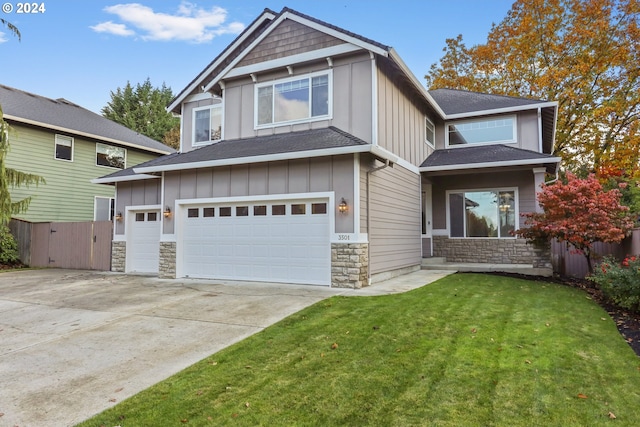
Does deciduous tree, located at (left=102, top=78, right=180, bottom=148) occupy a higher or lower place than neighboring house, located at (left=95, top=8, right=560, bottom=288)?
higher

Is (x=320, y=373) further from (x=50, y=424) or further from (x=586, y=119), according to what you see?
(x=586, y=119)

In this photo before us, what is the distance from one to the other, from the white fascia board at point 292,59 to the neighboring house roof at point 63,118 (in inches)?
368

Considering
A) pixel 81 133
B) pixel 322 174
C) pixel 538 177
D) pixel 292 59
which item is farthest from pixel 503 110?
pixel 81 133

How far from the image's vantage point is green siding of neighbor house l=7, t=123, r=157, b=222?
15.5 metres

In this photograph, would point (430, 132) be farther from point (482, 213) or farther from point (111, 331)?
point (111, 331)

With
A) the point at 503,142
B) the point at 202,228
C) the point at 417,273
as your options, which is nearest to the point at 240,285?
the point at 202,228

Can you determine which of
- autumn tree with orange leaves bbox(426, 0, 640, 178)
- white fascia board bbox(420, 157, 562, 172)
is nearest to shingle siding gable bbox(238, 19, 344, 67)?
white fascia board bbox(420, 157, 562, 172)

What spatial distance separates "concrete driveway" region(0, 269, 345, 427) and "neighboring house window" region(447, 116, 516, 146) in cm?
895

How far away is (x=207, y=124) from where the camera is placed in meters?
13.4

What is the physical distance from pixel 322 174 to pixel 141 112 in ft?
112

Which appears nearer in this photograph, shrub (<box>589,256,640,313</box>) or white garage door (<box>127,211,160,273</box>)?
shrub (<box>589,256,640,313</box>)

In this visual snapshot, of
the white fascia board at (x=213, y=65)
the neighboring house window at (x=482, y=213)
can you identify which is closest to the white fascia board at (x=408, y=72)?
the neighboring house window at (x=482, y=213)

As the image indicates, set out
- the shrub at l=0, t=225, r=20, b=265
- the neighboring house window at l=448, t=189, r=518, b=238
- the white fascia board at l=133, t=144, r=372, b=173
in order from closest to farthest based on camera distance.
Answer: the white fascia board at l=133, t=144, r=372, b=173 < the neighboring house window at l=448, t=189, r=518, b=238 < the shrub at l=0, t=225, r=20, b=265

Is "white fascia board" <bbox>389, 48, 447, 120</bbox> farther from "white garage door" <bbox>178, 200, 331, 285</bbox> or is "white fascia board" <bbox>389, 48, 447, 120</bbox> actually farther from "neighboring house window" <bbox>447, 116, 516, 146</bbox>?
"white garage door" <bbox>178, 200, 331, 285</bbox>
